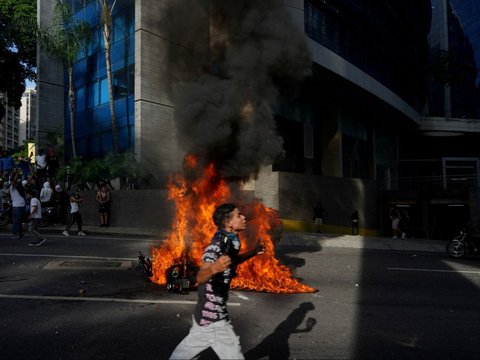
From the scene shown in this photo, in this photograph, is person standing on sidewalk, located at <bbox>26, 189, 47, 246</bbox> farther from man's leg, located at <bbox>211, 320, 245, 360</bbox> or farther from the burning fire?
man's leg, located at <bbox>211, 320, 245, 360</bbox>

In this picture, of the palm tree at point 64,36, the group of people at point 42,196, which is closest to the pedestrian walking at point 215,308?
the group of people at point 42,196

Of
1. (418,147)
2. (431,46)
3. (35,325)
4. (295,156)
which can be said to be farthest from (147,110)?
(431,46)

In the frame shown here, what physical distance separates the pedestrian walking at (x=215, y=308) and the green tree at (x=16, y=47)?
25033 mm

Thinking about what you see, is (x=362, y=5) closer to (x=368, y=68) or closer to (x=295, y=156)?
(x=368, y=68)

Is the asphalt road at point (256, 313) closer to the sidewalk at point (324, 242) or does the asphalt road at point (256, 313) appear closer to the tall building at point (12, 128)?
the sidewalk at point (324, 242)

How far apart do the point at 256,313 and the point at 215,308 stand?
2586mm

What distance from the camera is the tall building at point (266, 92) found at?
28.6 ft

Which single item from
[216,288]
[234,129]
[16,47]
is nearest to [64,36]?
[16,47]

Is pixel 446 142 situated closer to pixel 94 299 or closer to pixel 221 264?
pixel 94 299

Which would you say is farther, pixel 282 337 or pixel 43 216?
pixel 43 216

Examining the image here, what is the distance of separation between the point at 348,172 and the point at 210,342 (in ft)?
84.8

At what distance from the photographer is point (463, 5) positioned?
48.9 metres

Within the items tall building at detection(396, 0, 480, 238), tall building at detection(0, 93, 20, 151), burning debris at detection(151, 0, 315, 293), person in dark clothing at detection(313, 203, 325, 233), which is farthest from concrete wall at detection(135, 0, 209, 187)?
tall building at detection(0, 93, 20, 151)

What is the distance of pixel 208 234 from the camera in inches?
280
